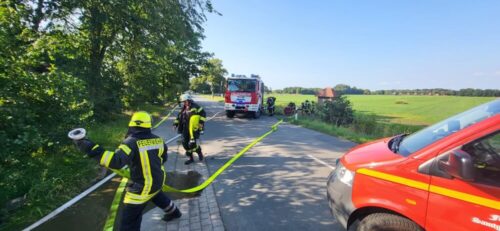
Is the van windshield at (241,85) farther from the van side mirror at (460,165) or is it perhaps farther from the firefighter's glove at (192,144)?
the van side mirror at (460,165)

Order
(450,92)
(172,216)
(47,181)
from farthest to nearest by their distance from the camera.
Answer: (450,92) → (47,181) → (172,216)

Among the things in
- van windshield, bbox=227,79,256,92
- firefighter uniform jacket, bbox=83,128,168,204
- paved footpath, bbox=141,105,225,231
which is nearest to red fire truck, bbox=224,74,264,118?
van windshield, bbox=227,79,256,92

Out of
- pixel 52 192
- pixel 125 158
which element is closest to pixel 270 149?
pixel 52 192

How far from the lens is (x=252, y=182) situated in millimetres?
6258

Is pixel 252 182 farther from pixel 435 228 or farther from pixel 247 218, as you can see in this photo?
pixel 435 228

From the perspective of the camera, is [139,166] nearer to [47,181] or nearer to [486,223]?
[47,181]

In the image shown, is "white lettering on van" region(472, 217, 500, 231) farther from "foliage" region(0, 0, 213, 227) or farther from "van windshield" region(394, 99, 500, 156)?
"foliage" region(0, 0, 213, 227)

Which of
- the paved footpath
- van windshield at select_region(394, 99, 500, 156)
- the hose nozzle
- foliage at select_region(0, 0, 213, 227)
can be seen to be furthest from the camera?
foliage at select_region(0, 0, 213, 227)

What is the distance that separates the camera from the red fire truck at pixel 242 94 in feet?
70.3

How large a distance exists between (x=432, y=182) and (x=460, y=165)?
1.06 ft

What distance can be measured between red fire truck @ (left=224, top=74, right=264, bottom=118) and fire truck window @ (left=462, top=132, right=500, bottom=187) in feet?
62.0

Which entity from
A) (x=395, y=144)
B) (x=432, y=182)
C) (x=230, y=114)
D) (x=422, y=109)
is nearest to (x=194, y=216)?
(x=395, y=144)

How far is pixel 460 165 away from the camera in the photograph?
2184 millimetres

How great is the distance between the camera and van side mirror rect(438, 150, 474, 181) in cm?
216
